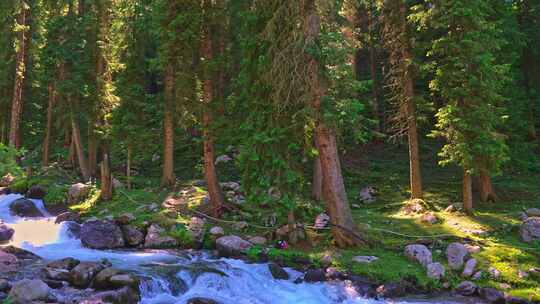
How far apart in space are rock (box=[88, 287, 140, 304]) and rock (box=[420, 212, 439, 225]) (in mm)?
12159

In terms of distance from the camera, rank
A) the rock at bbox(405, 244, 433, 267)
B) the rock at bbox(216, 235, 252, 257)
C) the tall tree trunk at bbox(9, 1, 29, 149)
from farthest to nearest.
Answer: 1. the tall tree trunk at bbox(9, 1, 29, 149)
2. the rock at bbox(216, 235, 252, 257)
3. the rock at bbox(405, 244, 433, 267)

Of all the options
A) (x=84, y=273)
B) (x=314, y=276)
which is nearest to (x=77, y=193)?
(x=84, y=273)

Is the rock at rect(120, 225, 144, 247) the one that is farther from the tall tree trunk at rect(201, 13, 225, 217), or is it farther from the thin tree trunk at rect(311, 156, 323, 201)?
the thin tree trunk at rect(311, 156, 323, 201)

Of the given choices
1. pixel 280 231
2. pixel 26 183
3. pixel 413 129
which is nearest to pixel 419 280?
pixel 280 231

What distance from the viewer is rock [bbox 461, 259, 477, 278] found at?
505 inches

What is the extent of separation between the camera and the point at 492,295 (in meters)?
11.6

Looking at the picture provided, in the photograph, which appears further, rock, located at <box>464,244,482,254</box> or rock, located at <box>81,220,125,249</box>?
rock, located at <box>81,220,125,249</box>

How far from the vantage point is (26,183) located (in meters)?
25.3

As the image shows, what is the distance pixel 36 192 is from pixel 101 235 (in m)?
9.48

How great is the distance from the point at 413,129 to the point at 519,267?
892 cm

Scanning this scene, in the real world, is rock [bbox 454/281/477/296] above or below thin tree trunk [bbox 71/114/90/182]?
below

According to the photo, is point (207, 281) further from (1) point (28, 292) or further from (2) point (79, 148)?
(2) point (79, 148)

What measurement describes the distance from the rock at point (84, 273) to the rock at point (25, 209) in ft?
34.5

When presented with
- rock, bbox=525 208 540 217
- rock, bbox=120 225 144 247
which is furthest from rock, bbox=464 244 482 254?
rock, bbox=120 225 144 247
